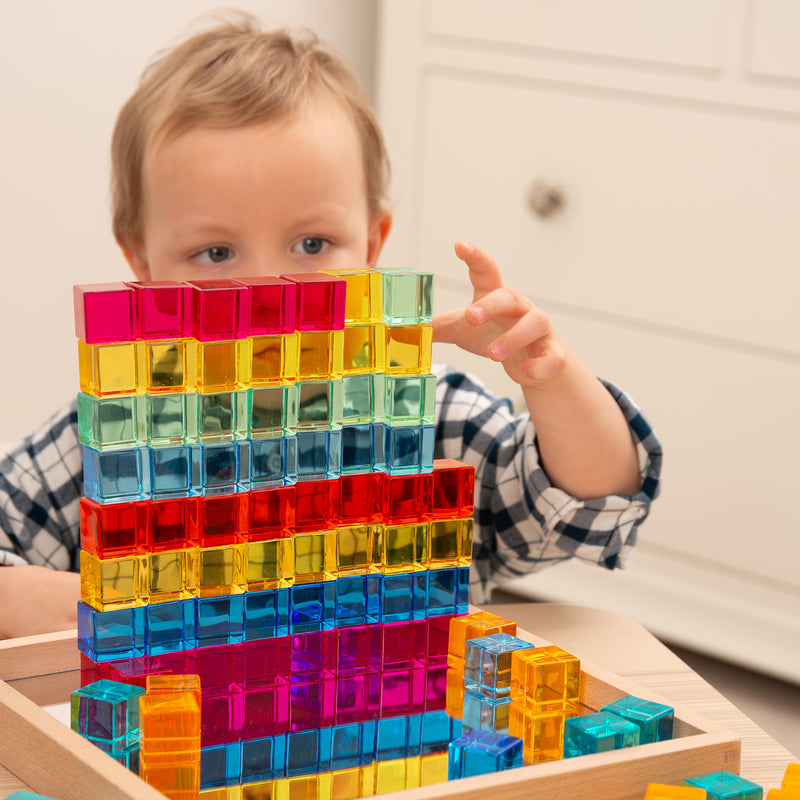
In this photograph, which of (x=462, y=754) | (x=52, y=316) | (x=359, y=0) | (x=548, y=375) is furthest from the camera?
(x=359, y=0)

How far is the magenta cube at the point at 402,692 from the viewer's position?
0.57 meters

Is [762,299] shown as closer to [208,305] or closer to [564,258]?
[564,258]

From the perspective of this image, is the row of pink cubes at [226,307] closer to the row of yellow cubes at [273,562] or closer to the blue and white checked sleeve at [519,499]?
the row of yellow cubes at [273,562]

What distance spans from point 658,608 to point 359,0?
104 cm

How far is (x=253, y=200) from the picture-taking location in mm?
879

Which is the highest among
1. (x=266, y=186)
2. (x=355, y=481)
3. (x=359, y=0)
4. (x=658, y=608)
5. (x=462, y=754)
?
(x=359, y=0)

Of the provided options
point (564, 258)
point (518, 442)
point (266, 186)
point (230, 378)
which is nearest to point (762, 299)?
point (564, 258)

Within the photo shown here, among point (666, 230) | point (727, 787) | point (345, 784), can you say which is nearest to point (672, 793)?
point (727, 787)

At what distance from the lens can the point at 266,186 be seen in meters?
0.88

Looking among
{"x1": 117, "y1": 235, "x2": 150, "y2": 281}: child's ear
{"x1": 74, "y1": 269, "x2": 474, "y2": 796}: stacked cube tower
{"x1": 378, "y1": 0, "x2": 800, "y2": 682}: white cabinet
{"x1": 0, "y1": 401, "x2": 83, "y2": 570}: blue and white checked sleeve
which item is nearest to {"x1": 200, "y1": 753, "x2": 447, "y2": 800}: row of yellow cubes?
{"x1": 74, "y1": 269, "x2": 474, "y2": 796}: stacked cube tower

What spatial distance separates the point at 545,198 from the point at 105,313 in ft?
3.88

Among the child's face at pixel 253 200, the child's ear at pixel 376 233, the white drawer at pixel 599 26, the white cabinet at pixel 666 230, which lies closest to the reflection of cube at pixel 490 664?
the child's face at pixel 253 200

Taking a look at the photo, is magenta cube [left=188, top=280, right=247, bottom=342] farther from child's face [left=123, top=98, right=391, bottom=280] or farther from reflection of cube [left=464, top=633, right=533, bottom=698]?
child's face [left=123, top=98, right=391, bottom=280]

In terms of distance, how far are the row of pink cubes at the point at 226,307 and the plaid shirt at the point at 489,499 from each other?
30 centimetres
